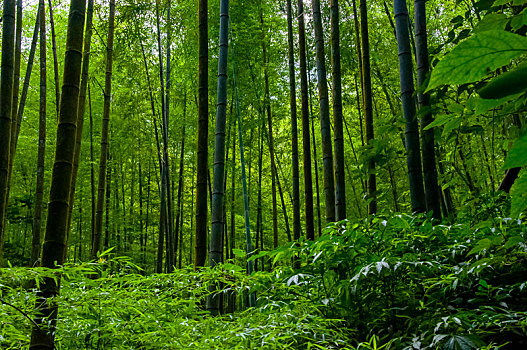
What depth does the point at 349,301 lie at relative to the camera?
1.53 meters

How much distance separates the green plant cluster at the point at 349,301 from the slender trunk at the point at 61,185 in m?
0.06

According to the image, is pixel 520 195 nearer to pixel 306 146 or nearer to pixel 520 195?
pixel 520 195

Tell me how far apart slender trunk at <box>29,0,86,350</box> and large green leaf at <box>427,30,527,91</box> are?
1379 millimetres

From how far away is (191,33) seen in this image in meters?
5.14

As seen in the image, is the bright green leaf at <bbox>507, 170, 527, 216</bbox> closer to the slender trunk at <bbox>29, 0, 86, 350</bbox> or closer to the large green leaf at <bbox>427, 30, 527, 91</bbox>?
the large green leaf at <bbox>427, 30, 527, 91</bbox>

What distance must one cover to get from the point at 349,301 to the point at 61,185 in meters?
1.15

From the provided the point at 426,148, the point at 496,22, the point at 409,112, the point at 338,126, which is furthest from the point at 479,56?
the point at 338,126

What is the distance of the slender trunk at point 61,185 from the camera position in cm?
133

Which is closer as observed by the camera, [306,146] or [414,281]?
[414,281]

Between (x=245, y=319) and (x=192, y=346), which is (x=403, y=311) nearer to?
(x=245, y=319)

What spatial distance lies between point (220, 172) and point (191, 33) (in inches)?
120

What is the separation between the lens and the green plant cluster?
4.32 ft

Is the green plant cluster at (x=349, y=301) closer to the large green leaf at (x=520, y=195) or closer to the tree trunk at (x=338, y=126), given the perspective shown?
the large green leaf at (x=520, y=195)

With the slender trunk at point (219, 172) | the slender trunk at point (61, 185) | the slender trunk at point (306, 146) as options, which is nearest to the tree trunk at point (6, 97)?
the slender trunk at point (61, 185)
